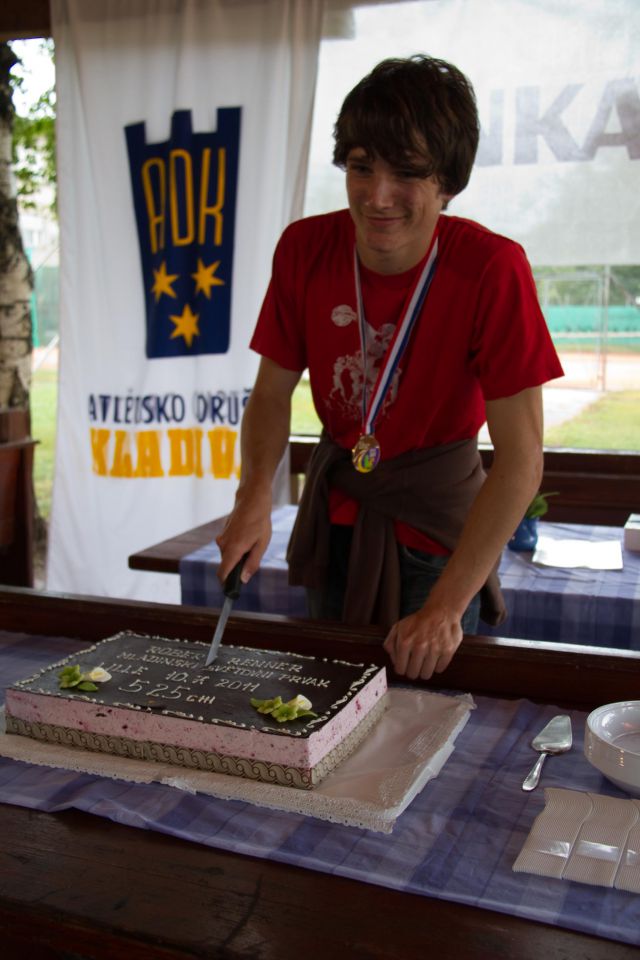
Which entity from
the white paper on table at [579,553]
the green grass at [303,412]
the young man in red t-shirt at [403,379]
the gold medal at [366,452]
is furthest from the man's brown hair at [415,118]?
the green grass at [303,412]

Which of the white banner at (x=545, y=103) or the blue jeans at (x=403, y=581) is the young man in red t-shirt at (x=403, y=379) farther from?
the white banner at (x=545, y=103)

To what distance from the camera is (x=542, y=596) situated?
2145 millimetres

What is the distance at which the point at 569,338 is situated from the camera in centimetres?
520

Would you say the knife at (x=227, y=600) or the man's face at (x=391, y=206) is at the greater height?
the man's face at (x=391, y=206)

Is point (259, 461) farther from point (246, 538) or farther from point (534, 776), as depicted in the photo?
point (534, 776)

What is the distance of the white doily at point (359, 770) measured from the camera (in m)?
0.92

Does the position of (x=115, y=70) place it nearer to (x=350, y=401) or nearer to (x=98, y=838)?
(x=350, y=401)

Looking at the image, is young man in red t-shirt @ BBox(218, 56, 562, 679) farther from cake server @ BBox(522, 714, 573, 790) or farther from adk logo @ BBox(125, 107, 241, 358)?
adk logo @ BBox(125, 107, 241, 358)

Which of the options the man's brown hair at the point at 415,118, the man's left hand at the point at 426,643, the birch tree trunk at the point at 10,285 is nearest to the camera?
the man's left hand at the point at 426,643

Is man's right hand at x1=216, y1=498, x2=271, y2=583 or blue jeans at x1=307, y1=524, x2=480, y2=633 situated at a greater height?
man's right hand at x1=216, y1=498, x2=271, y2=583

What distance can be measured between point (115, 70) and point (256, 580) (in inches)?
103

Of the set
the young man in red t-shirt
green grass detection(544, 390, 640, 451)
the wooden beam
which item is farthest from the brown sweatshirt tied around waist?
green grass detection(544, 390, 640, 451)

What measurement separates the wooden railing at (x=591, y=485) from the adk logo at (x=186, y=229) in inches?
53.9

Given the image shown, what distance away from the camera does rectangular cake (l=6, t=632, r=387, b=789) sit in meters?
0.97
